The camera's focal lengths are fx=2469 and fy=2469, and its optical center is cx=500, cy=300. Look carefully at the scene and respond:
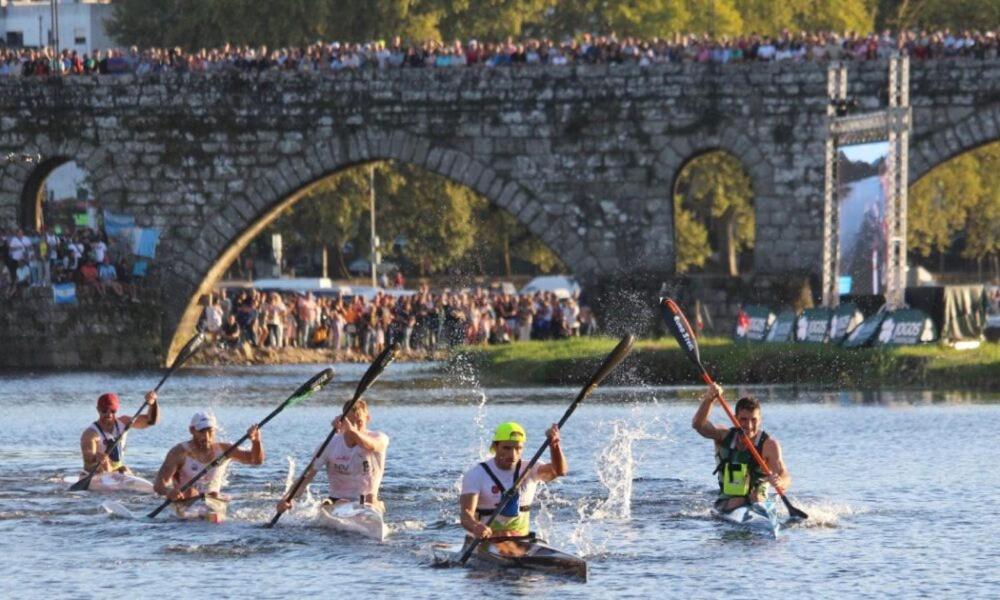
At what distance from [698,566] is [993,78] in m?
31.4

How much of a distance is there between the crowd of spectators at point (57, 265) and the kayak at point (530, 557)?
35.6 m

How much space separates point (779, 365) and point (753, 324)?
17.6ft

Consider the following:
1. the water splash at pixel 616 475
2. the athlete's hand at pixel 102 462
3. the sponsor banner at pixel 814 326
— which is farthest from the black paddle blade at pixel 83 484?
the sponsor banner at pixel 814 326

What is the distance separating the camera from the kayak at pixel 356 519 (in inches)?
1022

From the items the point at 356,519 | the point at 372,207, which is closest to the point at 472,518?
the point at 356,519

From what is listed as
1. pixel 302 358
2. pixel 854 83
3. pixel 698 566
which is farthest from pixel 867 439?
pixel 302 358

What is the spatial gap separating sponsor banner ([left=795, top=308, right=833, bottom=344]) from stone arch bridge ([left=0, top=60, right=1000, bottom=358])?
7220 mm

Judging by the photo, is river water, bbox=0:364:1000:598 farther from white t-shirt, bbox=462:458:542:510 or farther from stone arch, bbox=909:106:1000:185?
stone arch, bbox=909:106:1000:185

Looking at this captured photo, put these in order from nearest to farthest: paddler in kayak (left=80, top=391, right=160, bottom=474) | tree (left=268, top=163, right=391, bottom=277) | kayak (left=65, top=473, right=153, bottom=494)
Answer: paddler in kayak (left=80, top=391, right=160, bottom=474) → kayak (left=65, top=473, right=153, bottom=494) → tree (left=268, top=163, right=391, bottom=277)

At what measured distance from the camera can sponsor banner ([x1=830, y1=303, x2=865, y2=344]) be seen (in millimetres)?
46000

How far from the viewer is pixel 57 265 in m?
57.8

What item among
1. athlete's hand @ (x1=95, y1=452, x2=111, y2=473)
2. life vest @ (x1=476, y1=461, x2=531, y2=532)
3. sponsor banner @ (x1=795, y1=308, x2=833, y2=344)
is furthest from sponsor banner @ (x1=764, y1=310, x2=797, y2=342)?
life vest @ (x1=476, y1=461, x2=531, y2=532)

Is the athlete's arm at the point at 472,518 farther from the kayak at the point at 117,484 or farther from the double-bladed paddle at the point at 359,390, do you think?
the kayak at the point at 117,484

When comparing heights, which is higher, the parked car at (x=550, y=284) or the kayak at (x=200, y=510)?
the parked car at (x=550, y=284)
